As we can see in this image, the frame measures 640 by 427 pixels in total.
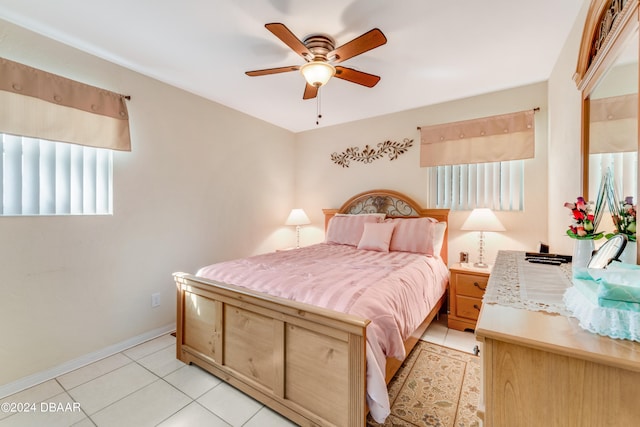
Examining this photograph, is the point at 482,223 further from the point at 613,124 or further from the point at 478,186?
the point at 613,124

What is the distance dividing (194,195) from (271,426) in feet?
7.75

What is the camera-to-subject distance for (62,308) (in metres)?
2.07

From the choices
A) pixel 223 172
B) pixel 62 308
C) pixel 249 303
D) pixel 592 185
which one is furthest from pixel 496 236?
pixel 62 308

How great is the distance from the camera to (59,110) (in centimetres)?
203

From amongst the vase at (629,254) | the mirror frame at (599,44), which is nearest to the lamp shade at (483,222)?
the mirror frame at (599,44)

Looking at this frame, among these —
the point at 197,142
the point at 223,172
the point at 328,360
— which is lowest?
the point at 328,360

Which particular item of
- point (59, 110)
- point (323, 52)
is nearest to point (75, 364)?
point (59, 110)

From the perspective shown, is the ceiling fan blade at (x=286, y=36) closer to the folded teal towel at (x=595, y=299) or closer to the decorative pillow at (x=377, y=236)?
the folded teal towel at (x=595, y=299)

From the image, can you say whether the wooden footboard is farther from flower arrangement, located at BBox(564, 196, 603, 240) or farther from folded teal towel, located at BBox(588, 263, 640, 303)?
flower arrangement, located at BBox(564, 196, 603, 240)

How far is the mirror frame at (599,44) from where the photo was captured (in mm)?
1081

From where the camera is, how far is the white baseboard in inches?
71.8

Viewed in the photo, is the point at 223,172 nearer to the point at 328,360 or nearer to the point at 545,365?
the point at 328,360

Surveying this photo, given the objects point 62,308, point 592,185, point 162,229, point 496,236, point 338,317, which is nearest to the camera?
point 338,317

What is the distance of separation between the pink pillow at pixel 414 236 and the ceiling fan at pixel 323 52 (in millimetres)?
1607
